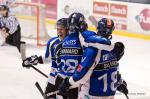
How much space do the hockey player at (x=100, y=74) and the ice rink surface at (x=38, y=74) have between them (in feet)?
8.17

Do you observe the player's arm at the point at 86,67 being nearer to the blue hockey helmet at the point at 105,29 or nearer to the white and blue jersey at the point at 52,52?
the blue hockey helmet at the point at 105,29

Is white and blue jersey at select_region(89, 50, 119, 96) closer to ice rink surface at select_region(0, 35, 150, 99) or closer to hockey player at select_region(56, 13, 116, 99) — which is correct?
hockey player at select_region(56, 13, 116, 99)

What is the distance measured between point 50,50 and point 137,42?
279 inches

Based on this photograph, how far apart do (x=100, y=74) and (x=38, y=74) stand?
4195 millimetres

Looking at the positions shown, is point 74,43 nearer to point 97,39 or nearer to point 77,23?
point 77,23

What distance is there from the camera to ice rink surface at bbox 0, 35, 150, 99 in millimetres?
6500

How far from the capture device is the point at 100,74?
11.7 feet

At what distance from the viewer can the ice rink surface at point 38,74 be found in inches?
256

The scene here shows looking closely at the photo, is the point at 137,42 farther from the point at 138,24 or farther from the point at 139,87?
the point at 139,87

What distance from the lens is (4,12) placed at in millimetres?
8531

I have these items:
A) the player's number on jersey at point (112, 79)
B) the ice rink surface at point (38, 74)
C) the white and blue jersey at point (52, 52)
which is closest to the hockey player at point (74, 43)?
the player's number on jersey at point (112, 79)

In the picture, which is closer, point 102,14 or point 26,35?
point 26,35

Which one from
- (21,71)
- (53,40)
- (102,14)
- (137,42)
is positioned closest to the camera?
(53,40)

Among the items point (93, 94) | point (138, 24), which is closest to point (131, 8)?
point (138, 24)
